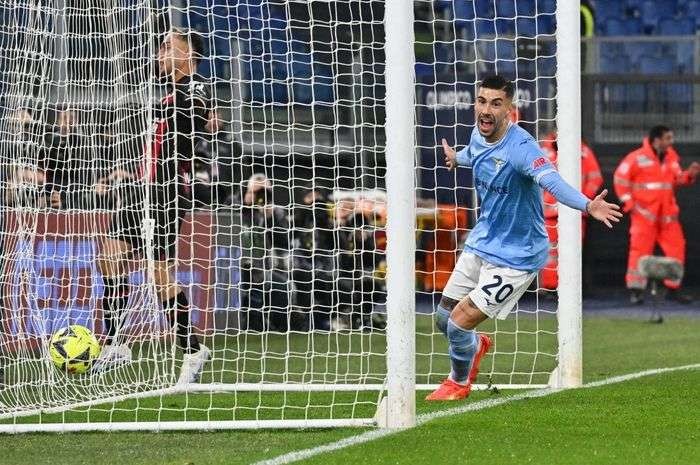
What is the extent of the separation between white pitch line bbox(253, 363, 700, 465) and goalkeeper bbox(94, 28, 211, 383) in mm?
1911

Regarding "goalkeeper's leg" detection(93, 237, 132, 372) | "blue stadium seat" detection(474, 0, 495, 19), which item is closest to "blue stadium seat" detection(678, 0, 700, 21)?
"blue stadium seat" detection(474, 0, 495, 19)

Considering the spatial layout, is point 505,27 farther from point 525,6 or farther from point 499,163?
point 499,163

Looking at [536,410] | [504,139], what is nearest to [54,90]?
[504,139]

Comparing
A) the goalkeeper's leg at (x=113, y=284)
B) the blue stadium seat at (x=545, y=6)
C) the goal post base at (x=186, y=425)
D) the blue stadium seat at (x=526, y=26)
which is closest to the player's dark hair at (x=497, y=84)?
the goal post base at (x=186, y=425)

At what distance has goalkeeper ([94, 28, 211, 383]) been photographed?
9352mm

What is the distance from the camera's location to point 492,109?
27.8 feet

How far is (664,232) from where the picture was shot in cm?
1786

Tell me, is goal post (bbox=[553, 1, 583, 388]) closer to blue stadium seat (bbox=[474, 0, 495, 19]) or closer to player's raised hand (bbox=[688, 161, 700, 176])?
player's raised hand (bbox=[688, 161, 700, 176])

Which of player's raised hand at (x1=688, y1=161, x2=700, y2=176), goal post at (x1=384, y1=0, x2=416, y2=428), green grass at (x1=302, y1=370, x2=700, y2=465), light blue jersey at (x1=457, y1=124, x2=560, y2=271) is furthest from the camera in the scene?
player's raised hand at (x1=688, y1=161, x2=700, y2=176)

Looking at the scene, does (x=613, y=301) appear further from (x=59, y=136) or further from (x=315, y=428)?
(x=315, y=428)

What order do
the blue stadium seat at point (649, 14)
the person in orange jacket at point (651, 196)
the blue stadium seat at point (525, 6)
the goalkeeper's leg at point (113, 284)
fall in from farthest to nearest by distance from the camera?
the blue stadium seat at point (649, 14) < the blue stadium seat at point (525, 6) < the person in orange jacket at point (651, 196) < the goalkeeper's leg at point (113, 284)

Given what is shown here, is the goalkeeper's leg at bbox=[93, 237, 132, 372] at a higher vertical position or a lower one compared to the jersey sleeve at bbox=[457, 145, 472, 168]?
lower

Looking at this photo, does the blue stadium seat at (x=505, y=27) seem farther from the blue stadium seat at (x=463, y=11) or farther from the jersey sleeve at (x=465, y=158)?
the jersey sleeve at (x=465, y=158)

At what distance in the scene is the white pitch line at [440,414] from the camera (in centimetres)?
664
